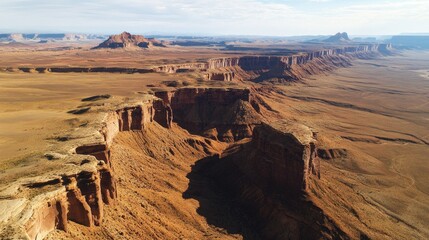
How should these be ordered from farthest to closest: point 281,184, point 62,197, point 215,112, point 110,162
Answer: point 215,112, point 281,184, point 110,162, point 62,197

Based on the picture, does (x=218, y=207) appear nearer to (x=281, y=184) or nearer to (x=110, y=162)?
(x=281, y=184)

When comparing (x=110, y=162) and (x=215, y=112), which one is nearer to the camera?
(x=110, y=162)

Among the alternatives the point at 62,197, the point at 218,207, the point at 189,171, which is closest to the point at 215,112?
the point at 189,171

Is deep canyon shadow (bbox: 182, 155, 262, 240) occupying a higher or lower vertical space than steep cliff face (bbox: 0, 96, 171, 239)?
lower

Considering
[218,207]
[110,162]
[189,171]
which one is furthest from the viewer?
[189,171]

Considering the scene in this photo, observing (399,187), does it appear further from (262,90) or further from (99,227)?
(262,90)

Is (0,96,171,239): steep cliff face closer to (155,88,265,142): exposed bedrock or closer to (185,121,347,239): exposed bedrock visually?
(185,121,347,239): exposed bedrock

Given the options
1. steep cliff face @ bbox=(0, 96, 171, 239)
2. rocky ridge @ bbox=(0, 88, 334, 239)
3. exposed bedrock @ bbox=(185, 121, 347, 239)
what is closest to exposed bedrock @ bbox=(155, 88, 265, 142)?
rocky ridge @ bbox=(0, 88, 334, 239)

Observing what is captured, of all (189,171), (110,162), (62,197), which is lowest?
(189,171)
